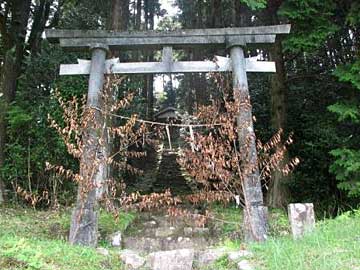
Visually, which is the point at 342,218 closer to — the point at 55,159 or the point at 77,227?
the point at 77,227

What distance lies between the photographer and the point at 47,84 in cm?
870

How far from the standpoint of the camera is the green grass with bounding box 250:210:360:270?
3445mm

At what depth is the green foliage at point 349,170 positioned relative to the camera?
614cm

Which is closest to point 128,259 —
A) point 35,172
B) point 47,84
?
point 35,172

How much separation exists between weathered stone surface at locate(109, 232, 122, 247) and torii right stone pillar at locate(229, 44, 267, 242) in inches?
68.2

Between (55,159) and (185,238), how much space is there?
330 centimetres

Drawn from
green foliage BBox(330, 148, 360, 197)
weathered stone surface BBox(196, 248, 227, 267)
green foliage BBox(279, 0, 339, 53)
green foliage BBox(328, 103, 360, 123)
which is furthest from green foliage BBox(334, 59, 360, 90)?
weathered stone surface BBox(196, 248, 227, 267)

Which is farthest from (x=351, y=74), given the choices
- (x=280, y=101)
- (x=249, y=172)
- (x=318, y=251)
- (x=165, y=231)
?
(x=165, y=231)

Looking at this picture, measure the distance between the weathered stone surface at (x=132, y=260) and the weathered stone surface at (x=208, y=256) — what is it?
1.91 feet

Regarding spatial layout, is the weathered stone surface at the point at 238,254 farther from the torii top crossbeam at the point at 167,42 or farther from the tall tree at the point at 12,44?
the tall tree at the point at 12,44

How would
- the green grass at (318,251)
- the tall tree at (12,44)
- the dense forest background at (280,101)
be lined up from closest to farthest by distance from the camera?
the green grass at (318,251) → the dense forest background at (280,101) → the tall tree at (12,44)

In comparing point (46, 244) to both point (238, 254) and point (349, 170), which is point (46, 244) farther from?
point (349, 170)

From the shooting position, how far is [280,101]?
838 cm

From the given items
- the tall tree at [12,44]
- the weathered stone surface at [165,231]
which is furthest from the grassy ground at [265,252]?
the tall tree at [12,44]
